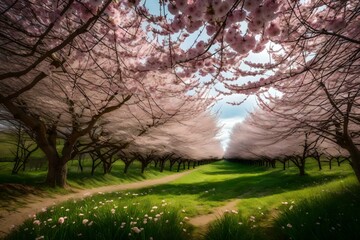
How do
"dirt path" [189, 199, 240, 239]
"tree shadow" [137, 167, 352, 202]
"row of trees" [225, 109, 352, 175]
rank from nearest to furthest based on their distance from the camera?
"dirt path" [189, 199, 240, 239], "row of trees" [225, 109, 352, 175], "tree shadow" [137, 167, 352, 202]

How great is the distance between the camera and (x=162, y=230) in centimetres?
491

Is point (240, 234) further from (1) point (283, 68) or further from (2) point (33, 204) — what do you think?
(2) point (33, 204)

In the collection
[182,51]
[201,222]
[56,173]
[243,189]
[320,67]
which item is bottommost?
[201,222]

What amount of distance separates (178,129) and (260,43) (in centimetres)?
1121

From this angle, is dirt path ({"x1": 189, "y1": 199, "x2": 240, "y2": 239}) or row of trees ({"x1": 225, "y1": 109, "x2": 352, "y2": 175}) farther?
row of trees ({"x1": 225, "y1": 109, "x2": 352, "y2": 175})

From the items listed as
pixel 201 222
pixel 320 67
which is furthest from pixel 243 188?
pixel 320 67

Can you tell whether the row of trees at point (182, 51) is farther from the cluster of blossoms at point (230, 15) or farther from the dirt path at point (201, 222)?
the dirt path at point (201, 222)

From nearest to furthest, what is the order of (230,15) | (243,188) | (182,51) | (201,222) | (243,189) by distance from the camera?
(230,15) → (182,51) → (201,222) → (243,189) → (243,188)

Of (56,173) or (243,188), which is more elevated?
(56,173)

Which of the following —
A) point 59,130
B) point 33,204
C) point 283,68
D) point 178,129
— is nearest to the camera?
point 283,68

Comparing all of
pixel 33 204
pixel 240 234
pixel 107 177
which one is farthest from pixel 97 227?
pixel 107 177

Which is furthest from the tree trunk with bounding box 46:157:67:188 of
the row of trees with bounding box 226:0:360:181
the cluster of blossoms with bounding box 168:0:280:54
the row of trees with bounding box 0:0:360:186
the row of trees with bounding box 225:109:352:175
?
the cluster of blossoms with bounding box 168:0:280:54

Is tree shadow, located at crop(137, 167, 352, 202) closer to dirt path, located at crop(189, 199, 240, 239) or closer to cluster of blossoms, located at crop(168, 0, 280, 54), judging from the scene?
dirt path, located at crop(189, 199, 240, 239)

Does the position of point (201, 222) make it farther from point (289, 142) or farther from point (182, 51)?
point (289, 142)
